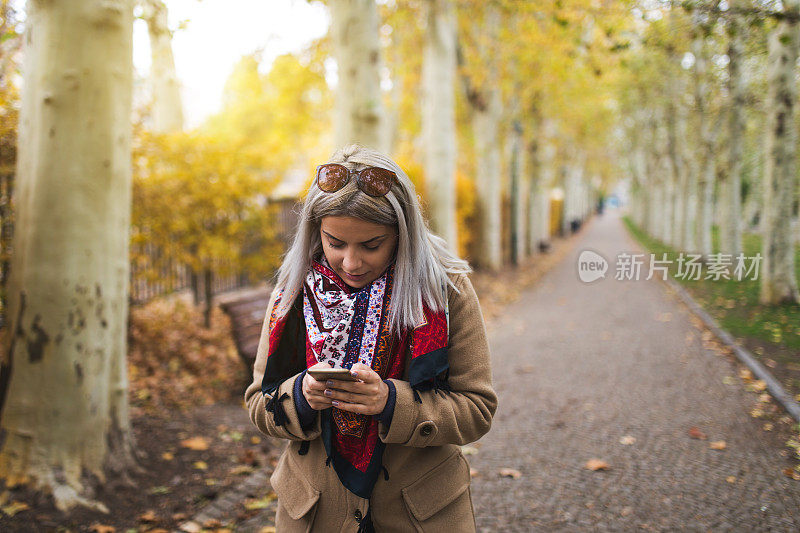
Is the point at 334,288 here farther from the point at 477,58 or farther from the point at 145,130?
the point at 477,58

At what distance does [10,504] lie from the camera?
3084 mm

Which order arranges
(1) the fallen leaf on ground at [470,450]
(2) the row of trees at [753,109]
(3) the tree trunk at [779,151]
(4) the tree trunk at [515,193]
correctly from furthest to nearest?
(4) the tree trunk at [515,193]
(3) the tree trunk at [779,151]
(2) the row of trees at [753,109]
(1) the fallen leaf on ground at [470,450]

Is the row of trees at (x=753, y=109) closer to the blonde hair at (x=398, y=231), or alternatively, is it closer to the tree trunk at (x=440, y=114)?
the blonde hair at (x=398, y=231)

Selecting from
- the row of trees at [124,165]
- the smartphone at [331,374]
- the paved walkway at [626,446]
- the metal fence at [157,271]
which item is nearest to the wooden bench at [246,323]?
the metal fence at [157,271]

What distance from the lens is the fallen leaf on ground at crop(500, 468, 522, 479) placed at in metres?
4.14

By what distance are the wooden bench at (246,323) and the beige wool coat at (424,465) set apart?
13.5 ft

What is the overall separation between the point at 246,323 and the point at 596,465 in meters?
3.88

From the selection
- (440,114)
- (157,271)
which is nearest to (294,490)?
(157,271)

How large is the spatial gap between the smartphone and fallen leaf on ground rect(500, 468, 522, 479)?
3.18 meters

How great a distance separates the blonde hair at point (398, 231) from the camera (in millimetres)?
1554

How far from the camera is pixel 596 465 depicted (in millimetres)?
4180

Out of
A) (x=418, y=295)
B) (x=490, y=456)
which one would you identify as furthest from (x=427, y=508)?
(x=490, y=456)

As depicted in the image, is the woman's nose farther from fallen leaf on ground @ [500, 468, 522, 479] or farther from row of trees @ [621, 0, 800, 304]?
row of trees @ [621, 0, 800, 304]

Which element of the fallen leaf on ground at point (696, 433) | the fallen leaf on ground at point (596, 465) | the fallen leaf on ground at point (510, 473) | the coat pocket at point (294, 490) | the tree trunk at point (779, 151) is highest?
Answer: the tree trunk at point (779, 151)
